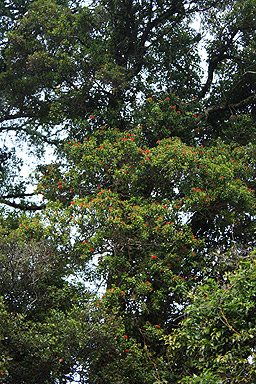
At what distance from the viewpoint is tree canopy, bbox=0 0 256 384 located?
7.82 meters

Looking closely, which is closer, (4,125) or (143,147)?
(143,147)

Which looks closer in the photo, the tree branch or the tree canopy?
the tree canopy

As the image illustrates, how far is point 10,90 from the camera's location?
13.1 m

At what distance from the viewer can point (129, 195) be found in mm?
10531

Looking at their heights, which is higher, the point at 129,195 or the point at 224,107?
the point at 224,107

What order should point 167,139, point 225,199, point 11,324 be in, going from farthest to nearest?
point 167,139 < point 225,199 < point 11,324

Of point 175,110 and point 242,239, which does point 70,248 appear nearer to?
point 242,239

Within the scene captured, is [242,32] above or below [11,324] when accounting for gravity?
above

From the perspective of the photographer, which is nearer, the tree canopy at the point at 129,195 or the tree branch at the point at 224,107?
the tree canopy at the point at 129,195

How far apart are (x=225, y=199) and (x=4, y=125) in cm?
700

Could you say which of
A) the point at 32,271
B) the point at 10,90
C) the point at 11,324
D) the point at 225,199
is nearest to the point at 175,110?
the point at 225,199

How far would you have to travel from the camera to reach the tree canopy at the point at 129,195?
7.82 meters

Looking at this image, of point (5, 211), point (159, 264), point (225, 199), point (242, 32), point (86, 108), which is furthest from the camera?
point (242, 32)

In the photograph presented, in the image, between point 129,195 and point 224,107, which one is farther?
point 224,107
